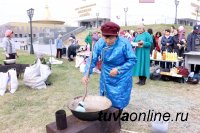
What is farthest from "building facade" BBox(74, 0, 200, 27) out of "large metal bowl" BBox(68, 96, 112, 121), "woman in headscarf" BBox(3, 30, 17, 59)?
"large metal bowl" BBox(68, 96, 112, 121)

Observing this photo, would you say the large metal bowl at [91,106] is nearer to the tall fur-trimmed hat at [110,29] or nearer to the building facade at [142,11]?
the tall fur-trimmed hat at [110,29]

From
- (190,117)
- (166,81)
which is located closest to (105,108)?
(190,117)

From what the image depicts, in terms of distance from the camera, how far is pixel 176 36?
7938mm

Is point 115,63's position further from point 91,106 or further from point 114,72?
point 91,106

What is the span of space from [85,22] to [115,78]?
58.4 meters

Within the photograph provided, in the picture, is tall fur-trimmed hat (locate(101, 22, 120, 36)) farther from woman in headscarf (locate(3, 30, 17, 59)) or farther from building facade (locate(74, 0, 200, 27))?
building facade (locate(74, 0, 200, 27))

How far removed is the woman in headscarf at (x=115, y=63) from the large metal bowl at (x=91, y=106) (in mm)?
249

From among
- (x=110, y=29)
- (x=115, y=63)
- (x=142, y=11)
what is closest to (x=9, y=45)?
(x=115, y=63)

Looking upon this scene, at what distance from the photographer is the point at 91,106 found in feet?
9.34

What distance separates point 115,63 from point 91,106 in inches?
26.1

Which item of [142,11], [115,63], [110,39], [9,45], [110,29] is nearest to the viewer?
[110,29]

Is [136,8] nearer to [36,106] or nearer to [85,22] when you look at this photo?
[85,22]

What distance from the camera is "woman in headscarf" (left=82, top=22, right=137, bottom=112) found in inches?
113

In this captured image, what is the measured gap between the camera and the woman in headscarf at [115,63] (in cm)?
287
